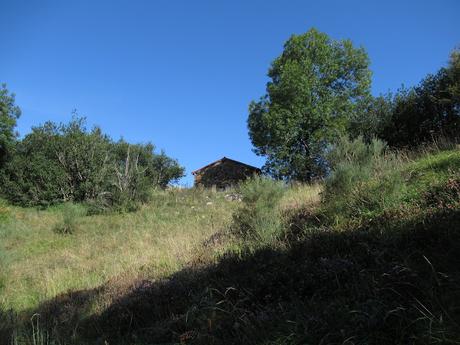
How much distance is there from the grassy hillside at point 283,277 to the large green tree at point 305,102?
65.1 ft

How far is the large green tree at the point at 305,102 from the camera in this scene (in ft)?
95.9

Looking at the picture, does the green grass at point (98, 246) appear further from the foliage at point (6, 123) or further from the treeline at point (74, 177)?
the foliage at point (6, 123)

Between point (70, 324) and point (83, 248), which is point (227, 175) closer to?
point (83, 248)

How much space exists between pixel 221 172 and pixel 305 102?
1429 cm

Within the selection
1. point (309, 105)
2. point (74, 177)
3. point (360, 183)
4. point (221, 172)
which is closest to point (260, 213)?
point (360, 183)

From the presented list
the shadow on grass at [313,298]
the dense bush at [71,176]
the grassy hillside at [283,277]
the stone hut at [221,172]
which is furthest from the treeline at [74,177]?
the stone hut at [221,172]

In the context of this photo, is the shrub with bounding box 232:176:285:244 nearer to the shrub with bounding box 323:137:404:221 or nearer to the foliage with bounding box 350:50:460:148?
the shrub with bounding box 323:137:404:221

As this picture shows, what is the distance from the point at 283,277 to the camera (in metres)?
4.18

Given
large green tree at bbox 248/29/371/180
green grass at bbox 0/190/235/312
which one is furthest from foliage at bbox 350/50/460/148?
large green tree at bbox 248/29/371/180

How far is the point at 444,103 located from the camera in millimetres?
14773

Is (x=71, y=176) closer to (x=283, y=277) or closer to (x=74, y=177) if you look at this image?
(x=74, y=177)

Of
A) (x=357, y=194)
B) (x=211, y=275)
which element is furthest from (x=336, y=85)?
(x=211, y=275)

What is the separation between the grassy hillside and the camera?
3.07m

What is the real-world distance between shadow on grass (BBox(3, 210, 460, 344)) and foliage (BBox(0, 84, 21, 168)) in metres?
25.6
